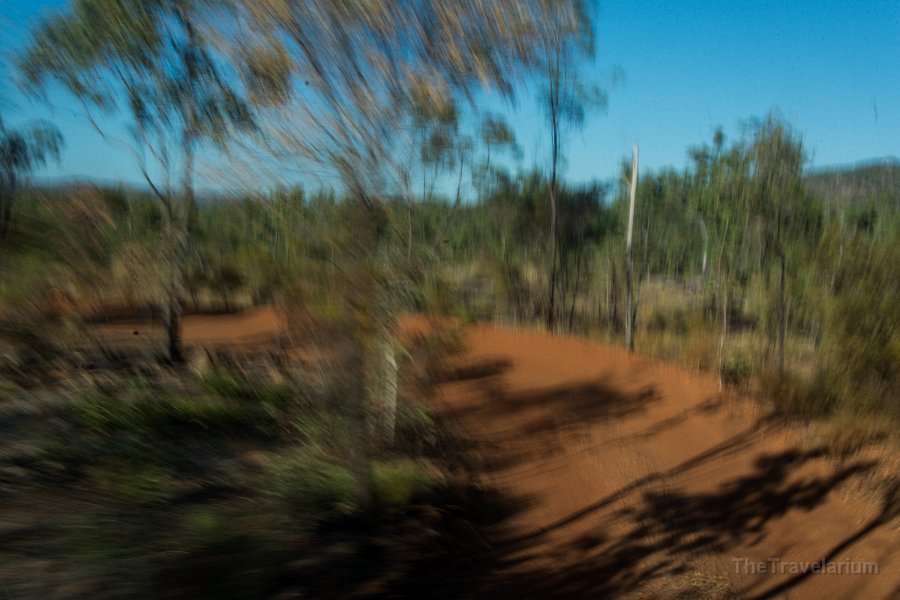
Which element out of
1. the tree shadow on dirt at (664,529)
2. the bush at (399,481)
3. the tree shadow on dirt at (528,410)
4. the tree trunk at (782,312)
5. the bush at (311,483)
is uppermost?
the tree trunk at (782,312)

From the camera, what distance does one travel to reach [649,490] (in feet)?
28.9

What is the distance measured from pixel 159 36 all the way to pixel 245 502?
570 centimetres

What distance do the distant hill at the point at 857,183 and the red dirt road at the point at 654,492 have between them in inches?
157

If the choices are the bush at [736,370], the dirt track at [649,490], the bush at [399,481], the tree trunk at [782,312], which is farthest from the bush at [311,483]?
the tree trunk at [782,312]

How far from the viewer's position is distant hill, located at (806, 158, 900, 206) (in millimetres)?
12273

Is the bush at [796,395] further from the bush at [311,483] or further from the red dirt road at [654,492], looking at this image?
the bush at [311,483]

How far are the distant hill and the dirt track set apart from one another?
400 centimetres

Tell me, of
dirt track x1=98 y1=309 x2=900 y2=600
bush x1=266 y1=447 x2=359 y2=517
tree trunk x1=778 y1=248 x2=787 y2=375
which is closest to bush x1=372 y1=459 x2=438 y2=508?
bush x1=266 y1=447 x2=359 y2=517

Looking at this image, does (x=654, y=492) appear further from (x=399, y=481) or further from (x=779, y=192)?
(x=779, y=192)

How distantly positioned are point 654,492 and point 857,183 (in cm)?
794

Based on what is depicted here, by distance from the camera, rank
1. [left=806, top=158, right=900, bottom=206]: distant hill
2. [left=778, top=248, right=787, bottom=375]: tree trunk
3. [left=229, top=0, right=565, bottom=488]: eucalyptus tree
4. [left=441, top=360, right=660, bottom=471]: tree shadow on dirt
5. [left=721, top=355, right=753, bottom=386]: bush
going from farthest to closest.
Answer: [left=721, top=355, right=753, bottom=386]: bush < [left=778, top=248, right=787, bottom=375]: tree trunk < [left=806, top=158, right=900, bottom=206]: distant hill < [left=441, top=360, right=660, bottom=471]: tree shadow on dirt < [left=229, top=0, right=565, bottom=488]: eucalyptus tree

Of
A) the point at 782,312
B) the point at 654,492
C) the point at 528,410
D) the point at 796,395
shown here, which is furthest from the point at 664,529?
the point at 782,312

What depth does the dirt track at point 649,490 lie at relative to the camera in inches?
267

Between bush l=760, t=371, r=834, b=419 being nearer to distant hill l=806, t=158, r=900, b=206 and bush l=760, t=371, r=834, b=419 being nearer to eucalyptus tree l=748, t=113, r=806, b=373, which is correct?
eucalyptus tree l=748, t=113, r=806, b=373
